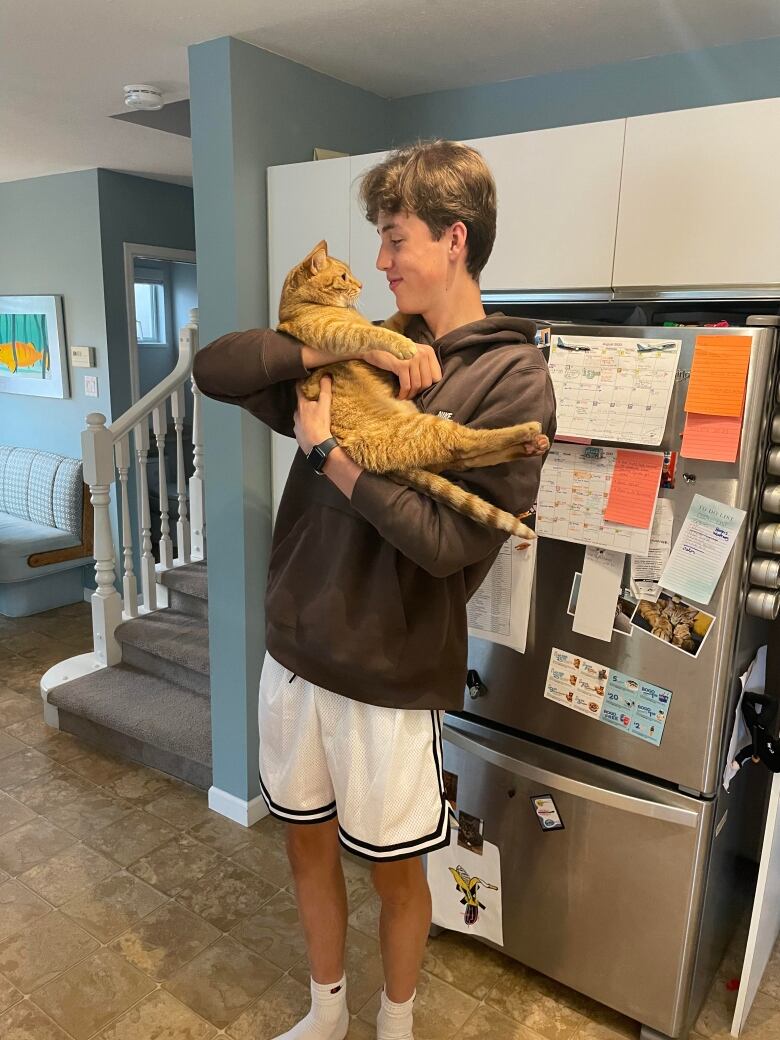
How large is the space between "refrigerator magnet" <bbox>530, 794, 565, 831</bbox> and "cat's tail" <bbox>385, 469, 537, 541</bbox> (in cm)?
88

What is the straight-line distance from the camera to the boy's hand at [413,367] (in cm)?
122

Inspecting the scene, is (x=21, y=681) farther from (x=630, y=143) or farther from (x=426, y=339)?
(x=630, y=143)

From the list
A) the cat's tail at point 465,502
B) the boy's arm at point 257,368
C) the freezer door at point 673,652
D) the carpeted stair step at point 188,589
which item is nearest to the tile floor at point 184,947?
the freezer door at point 673,652

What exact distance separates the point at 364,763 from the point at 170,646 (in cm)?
203

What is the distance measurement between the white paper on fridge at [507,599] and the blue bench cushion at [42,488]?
3345 mm

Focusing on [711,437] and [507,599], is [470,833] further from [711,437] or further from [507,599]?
[711,437]

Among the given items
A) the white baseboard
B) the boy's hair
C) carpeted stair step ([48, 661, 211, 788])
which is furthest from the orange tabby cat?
carpeted stair step ([48, 661, 211, 788])

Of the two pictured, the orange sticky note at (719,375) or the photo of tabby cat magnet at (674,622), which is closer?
the orange sticky note at (719,375)

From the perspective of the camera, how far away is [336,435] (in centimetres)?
124

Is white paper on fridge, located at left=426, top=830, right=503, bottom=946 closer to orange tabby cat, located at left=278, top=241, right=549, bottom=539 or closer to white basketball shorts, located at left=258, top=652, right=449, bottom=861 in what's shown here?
white basketball shorts, located at left=258, top=652, right=449, bottom=861

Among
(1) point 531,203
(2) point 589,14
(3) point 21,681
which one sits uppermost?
(2) point 589,14

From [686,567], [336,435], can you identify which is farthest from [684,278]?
[336,435]

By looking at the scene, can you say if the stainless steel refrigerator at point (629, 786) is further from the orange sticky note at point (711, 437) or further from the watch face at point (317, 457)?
the watch face at point (317, 457)

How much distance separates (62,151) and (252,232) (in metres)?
2.17
